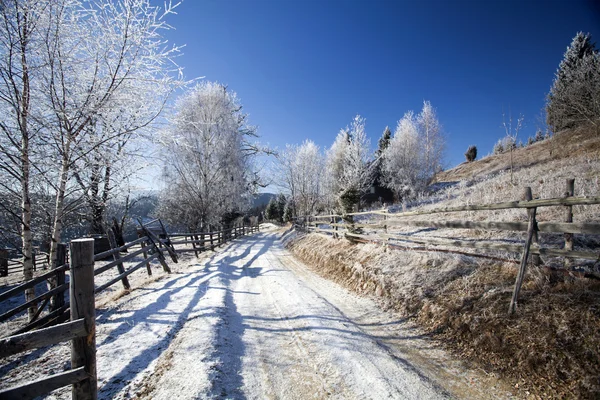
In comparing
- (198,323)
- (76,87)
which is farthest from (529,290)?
(76,87)

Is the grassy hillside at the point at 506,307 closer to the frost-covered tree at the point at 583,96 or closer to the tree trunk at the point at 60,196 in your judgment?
the tree trunk at the point at 60,196

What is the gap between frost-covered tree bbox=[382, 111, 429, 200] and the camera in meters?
23.2

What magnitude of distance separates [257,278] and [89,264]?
5.20m

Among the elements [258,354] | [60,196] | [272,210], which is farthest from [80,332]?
[272,210]

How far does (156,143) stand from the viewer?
4699 mm

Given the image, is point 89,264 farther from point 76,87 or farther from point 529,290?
point 529,290

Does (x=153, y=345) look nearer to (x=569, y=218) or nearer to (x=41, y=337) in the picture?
(x=41, y=337)

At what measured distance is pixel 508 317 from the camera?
3229 millimetres

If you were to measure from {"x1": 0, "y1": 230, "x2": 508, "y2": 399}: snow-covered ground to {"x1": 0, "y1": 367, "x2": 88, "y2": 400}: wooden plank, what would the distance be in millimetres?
526

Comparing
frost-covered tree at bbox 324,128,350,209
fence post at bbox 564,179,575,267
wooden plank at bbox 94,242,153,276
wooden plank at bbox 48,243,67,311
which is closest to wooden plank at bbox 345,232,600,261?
fence post at bbox 564,179,575,267

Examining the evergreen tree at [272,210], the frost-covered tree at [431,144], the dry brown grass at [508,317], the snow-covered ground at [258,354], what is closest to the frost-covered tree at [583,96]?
the frost-covered tree at [431,144]

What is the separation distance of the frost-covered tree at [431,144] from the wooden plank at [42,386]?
85.3ft

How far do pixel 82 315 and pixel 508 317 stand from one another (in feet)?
16.3

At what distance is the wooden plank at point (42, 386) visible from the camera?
1.66 m
